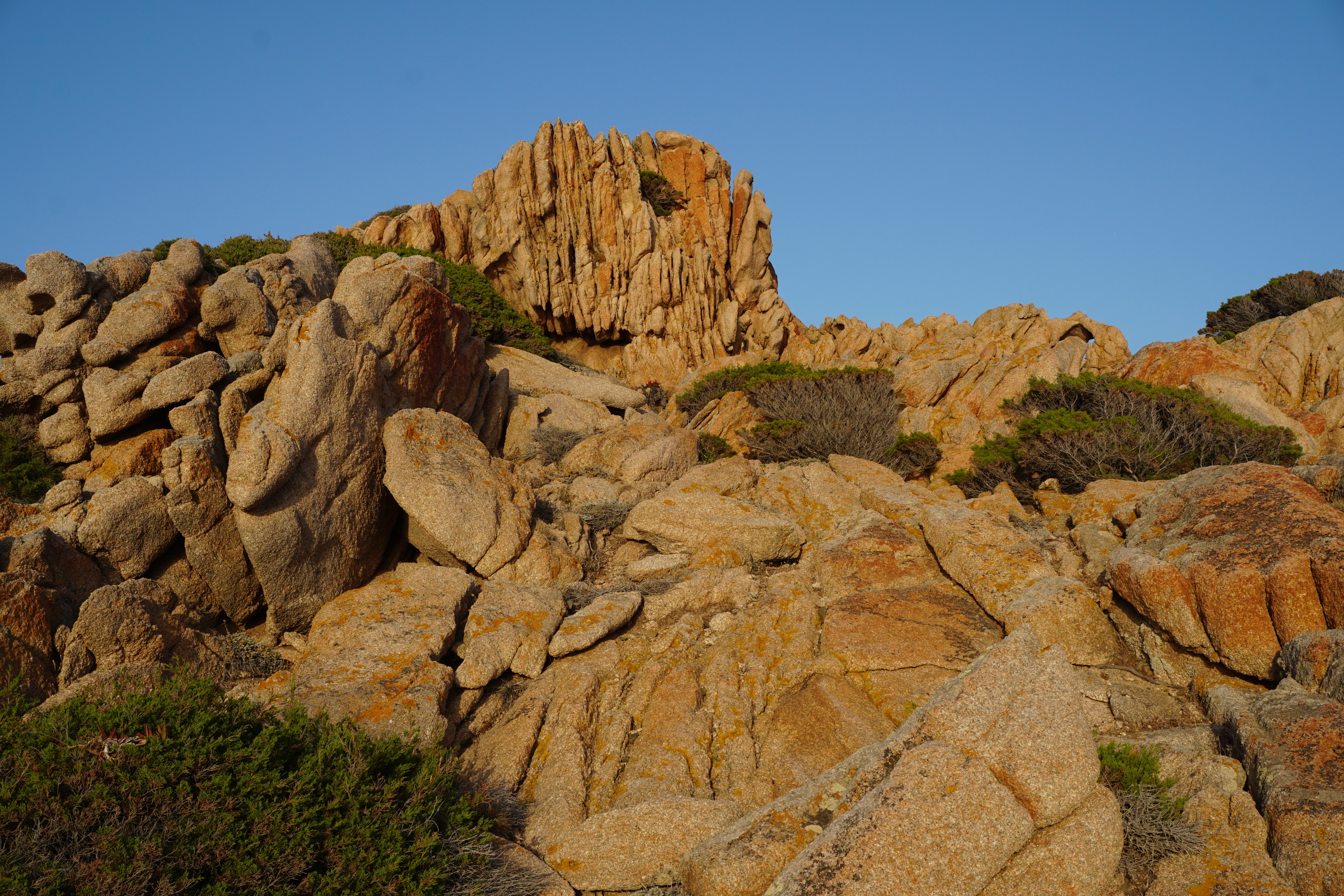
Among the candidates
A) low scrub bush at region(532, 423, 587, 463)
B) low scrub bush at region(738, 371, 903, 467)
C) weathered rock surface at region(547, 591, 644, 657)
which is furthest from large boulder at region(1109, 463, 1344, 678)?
low scrub bush at region(532, 423, 587, 463)

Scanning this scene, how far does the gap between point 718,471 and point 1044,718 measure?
9.01 meters

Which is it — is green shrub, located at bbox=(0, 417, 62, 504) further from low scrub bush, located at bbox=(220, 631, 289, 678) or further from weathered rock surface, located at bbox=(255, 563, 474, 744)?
weathered rock surface, located at bbox=(255, 563, 474, 744)

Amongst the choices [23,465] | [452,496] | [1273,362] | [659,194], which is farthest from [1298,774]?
[659,194]

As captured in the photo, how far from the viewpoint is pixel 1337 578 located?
7367 mm

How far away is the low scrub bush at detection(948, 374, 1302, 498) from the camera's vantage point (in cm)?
1552

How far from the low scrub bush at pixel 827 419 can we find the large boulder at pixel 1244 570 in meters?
8.79

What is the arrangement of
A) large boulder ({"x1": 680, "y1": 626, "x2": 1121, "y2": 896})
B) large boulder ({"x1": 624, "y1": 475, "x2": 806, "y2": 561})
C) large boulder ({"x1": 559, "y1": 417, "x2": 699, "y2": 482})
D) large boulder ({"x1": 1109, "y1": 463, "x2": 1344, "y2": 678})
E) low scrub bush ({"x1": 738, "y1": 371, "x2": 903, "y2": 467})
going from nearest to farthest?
large boulder ({"x1": 680, "y1": 626, "x2": 1121, "y2": 896}) → large boulder ({"x1": 1109, "y1": 463, "x2": 1344, "y2": 678}) → large boulder ({"x1": 624, "y1": 475, "x2": 806, "y2": 561}) → large boulder ({"x1": 559, "y1": 417, "x2": 699, "y2": 482}) → low scrub bush ({"x1": 738, "y1": 371, "x2": 903, "y2": 467})

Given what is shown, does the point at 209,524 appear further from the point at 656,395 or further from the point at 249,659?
the point at 656,395

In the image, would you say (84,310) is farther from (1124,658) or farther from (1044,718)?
(1124,658)

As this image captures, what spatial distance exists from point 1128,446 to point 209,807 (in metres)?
16.5

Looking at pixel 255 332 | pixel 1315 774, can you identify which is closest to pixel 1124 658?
pixel 1315 774

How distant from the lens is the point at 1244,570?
7.97 m

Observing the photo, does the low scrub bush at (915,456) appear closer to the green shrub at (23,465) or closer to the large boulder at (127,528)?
the large boulder at (127,528)

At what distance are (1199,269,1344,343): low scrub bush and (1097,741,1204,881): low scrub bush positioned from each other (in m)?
24.4
